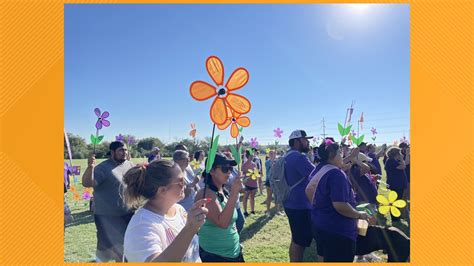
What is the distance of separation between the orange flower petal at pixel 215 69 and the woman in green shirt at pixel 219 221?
632 mm

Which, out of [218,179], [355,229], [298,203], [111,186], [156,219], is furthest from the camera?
[298,203]

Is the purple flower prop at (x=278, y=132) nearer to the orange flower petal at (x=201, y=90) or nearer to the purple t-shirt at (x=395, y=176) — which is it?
the purple t-shirt at (x=395, y=176)

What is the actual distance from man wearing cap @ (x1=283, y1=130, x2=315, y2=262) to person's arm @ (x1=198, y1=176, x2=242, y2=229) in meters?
1.54

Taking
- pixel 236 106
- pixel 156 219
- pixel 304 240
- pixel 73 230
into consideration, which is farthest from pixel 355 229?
pixel 73 230

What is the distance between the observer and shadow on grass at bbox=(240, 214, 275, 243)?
5531 mm

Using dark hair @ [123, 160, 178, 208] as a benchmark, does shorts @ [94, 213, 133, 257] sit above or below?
below

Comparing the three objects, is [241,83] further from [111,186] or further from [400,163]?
[400,163]

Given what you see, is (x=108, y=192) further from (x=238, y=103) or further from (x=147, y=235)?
(x=147, y=235)

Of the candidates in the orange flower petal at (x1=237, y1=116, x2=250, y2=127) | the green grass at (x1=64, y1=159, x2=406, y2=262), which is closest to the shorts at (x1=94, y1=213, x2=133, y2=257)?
the green grass at (x1=64, y1=159, x2=406, y2=262)

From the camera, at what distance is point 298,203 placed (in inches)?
142

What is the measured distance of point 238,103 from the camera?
236 centimetres

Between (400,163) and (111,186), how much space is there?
5.19 metres

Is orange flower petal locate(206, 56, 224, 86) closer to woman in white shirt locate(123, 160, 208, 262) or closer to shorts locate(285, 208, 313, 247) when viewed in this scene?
woman in white shirt locate(123, 160, 208, 262)

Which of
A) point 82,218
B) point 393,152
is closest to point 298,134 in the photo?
point 393,152
